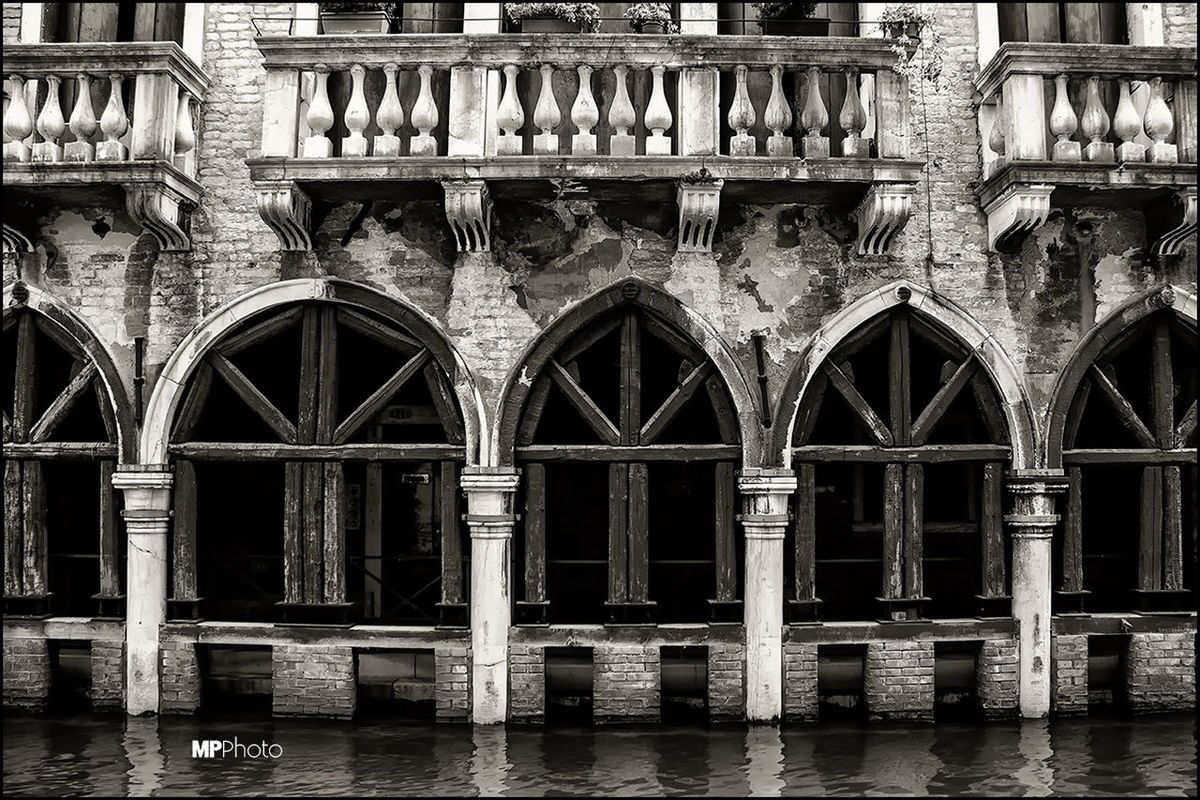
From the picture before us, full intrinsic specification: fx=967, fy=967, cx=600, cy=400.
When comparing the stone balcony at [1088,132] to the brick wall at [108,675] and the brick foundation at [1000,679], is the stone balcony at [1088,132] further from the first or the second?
the brick wall at [108,675]

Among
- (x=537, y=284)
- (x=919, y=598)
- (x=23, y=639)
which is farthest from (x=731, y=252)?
(x=23, y=639)

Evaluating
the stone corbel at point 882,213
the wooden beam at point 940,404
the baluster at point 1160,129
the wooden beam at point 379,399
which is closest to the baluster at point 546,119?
the wooden beam at point 379,399

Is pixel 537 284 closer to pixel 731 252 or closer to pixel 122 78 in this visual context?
pixel 731 252

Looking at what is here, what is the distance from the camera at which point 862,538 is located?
397 inches

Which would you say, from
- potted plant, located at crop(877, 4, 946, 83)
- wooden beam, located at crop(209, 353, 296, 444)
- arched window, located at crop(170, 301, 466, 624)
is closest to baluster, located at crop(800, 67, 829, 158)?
potted plant, located at crop(877, 4, 946, 83)

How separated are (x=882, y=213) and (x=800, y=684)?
144 inches

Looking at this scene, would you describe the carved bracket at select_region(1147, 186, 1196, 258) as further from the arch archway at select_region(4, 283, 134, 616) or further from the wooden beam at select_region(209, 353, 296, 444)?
the arch archway at select_region(4, 283, 134, 616)

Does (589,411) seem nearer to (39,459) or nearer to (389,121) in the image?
(389,121)

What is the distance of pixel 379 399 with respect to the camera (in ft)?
25.0

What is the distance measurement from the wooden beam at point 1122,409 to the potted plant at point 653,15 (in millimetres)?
4338

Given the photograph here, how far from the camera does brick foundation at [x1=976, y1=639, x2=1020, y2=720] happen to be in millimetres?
7586

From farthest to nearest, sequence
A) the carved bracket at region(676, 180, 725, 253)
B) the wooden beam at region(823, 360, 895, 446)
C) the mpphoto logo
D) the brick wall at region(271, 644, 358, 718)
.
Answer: the wooden beam at region(823, 360, 895, 446) < the brick wall at region(271, 644, 358, 718) < the carved bracket at region(676, 180, 725, 253) < the mpphoto logo

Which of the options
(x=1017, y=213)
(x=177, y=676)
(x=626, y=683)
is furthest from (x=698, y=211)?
(x=177, y=676)

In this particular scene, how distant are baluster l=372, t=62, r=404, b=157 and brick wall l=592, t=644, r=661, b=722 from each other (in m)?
4.10
